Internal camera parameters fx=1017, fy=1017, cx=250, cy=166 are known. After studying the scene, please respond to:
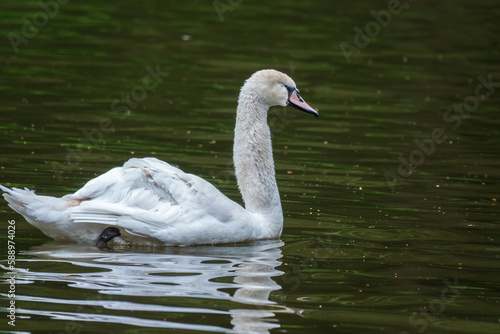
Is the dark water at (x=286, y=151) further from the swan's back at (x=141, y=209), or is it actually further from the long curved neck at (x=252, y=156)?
the long curved neck at (x=252, y=156)

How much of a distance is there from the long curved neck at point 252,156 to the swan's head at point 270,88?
0.06m

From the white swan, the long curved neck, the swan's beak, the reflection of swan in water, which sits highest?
the swan's beak

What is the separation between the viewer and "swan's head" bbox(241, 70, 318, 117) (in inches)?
428

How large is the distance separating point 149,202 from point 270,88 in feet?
6.79

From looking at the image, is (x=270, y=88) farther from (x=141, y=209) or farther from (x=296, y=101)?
(x=141, y=209)

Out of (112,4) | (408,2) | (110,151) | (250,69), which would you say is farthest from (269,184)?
(408,2)

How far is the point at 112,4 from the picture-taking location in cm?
2730

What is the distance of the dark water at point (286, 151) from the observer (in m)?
8.22

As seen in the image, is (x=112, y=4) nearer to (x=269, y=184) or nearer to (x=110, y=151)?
(x=110, y=151)

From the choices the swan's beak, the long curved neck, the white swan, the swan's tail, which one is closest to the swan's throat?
the long curved neck

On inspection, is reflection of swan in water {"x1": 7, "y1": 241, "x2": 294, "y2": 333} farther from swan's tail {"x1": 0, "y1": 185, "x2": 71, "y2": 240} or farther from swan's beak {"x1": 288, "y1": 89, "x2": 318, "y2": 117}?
swan's beak {"x1": 288, "y1": 89, "x2": 318, "y2": 117}

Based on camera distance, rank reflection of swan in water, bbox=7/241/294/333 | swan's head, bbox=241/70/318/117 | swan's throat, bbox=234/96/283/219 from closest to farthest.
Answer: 1. reflection of swan in water, bbox=7/241/294/333
2. swan's throat, bbox=234/96/283/219
3. swan's head, bbox=241/70/318/117

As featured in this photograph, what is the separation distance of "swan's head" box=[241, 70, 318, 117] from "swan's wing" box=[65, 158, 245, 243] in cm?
137

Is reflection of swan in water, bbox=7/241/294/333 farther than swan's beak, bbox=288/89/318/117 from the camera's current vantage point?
No
